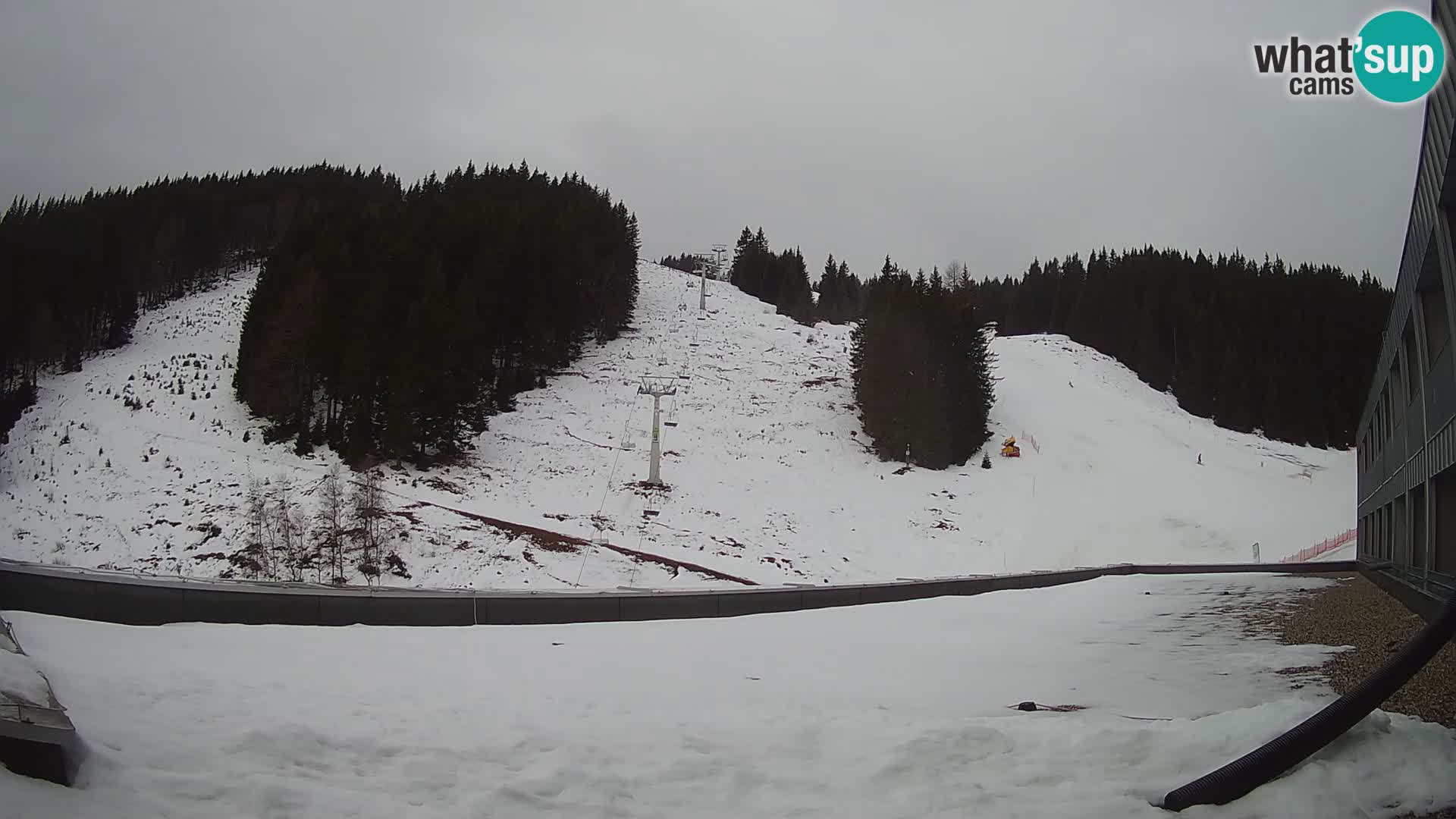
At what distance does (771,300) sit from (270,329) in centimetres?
6262

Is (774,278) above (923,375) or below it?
above

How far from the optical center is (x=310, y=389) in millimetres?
33219

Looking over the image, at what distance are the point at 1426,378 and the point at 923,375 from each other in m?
32.1

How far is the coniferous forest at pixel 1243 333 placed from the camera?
5600 cm

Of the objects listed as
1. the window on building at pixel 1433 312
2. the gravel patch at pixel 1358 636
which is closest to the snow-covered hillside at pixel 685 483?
the gravel patch at pixel 1358 636

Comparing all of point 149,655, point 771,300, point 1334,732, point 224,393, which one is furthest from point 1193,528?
point 771,300

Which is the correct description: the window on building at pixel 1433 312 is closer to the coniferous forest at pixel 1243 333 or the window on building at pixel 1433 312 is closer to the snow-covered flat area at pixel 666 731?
the snow-covered flat area at pixel 666 731

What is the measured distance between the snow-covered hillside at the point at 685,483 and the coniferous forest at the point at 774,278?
2803cm

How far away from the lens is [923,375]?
41594 millimetres

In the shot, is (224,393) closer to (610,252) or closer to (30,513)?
(30,513)

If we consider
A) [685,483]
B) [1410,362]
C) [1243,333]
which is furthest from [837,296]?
[1410,362]

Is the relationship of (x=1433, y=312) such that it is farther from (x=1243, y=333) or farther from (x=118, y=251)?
(x=1243, y=333)

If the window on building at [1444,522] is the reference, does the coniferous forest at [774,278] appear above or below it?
above

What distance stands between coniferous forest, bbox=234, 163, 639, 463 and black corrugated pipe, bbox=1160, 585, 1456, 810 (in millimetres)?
30101
